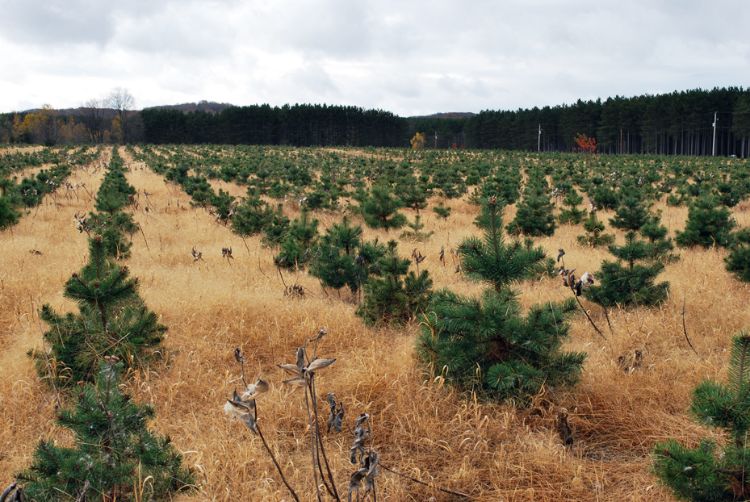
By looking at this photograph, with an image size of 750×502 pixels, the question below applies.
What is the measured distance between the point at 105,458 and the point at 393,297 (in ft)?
12.8

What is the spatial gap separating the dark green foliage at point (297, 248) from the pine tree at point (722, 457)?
6211mm

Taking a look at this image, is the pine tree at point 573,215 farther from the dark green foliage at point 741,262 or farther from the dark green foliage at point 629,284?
the dark green foliage at point 629,284

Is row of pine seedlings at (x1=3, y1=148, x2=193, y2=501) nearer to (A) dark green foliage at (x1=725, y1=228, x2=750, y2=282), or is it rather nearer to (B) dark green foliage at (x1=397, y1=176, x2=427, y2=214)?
(A) dark green foliage at (x1=725, y1=228, x2=750, y2=282)

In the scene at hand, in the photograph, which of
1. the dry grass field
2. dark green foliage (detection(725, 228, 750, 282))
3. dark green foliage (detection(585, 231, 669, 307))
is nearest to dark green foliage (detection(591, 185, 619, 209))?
the dry grass field

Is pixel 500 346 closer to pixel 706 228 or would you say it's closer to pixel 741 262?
pixel 741 262

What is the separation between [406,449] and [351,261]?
3485mm

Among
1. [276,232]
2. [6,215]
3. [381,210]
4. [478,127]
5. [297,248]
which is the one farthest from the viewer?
[478,127]

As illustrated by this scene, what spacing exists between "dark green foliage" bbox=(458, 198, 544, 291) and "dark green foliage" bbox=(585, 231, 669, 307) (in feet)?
9.94

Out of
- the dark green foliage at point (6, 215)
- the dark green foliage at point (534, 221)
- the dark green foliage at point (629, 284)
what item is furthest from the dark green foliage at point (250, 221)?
the dark green foliage at point (629, 284)

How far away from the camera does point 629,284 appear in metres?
6.79

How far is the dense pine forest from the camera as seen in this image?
74.3 metres

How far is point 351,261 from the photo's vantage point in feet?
23.0

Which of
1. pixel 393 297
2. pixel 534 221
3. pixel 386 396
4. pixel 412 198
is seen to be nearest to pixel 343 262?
pixel 393 297

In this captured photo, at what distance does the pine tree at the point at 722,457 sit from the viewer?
240cm
